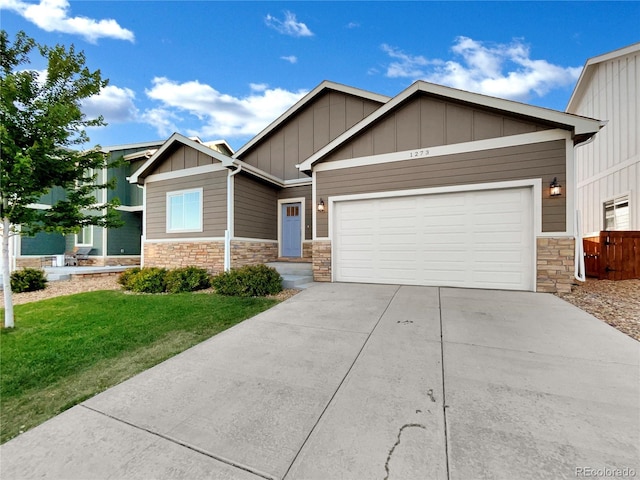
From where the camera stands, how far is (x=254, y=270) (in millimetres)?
6637

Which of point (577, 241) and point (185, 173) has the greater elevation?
point (185, 173)

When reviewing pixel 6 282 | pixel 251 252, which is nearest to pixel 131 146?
pixel 251 252

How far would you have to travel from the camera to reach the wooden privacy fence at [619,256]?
7.13 m

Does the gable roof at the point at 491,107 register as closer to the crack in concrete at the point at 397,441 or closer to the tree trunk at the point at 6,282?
the tree trunk at the point at 6,282

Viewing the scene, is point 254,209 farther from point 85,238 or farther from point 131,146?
point 85,238

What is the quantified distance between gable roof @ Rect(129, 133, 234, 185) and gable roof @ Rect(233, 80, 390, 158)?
2617 mm

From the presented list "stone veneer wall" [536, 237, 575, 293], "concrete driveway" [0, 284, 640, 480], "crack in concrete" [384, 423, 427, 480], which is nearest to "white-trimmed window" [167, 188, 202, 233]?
"concrete driveway" [0, 284, 640, 480]

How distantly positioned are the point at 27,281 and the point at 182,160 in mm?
5714

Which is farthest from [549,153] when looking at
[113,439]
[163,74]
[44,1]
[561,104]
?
[163,74]

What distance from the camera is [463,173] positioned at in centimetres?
626

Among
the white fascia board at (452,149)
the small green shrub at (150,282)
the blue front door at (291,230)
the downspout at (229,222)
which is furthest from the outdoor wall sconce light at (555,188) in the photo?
the small green shrub at (150,282)

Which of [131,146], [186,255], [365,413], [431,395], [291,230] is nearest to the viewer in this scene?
[365,413]

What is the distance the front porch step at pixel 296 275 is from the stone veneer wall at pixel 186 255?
182 cm

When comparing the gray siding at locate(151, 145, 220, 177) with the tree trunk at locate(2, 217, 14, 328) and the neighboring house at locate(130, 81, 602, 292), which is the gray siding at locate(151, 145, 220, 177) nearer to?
the neighboring house at locate(130, 81, 602, 292)
